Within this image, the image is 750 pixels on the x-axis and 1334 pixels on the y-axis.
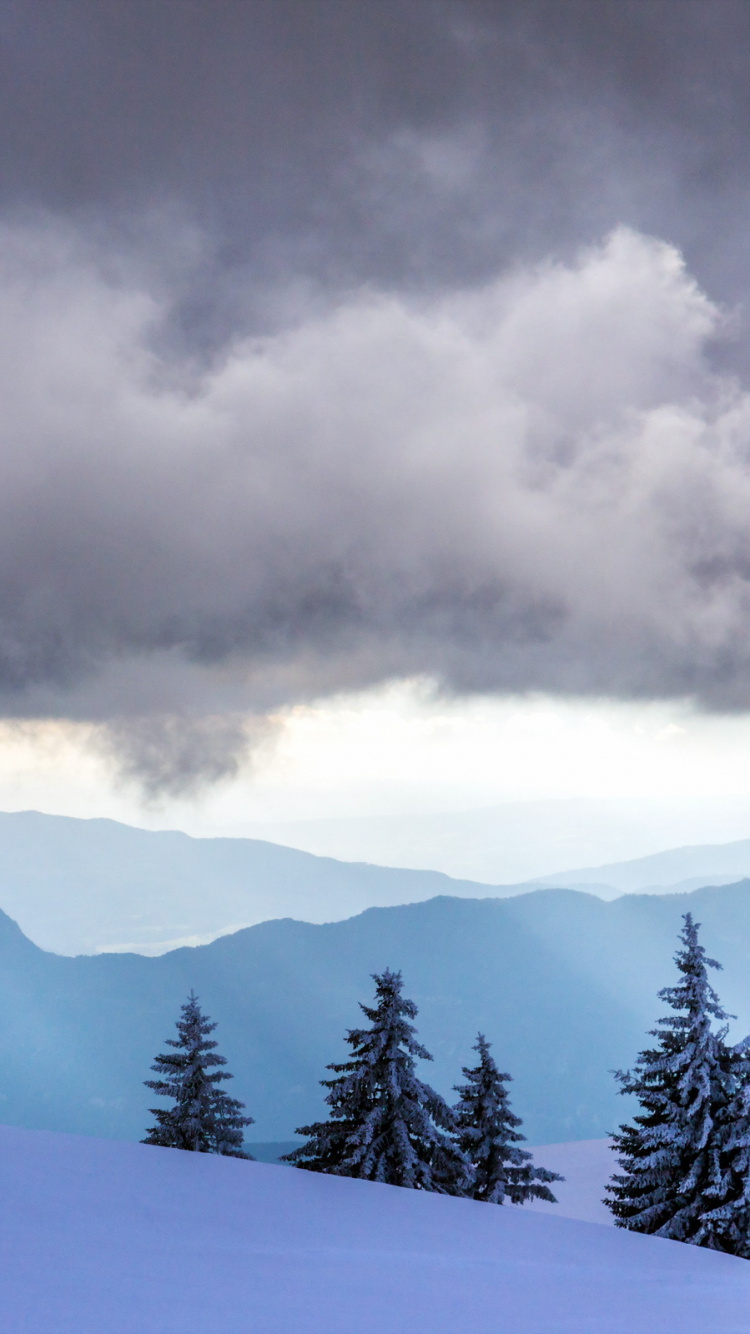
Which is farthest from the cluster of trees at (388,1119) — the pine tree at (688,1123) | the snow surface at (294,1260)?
the snow surface at (294,1260)

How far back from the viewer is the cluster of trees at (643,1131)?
21.6m

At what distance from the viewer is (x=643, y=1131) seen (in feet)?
75.8

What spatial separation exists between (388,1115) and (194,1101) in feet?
20.5

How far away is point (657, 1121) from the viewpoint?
23.7 m

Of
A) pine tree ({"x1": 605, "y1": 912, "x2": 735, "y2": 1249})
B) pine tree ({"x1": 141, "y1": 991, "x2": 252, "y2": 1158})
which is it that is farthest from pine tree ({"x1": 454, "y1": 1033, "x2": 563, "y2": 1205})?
pine tree ({"x1": 141, "y1": 991, "x2": 252, "y2": 1158})

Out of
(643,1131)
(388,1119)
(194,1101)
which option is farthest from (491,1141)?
(194,1101)

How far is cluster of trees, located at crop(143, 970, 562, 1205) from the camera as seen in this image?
72.5ft

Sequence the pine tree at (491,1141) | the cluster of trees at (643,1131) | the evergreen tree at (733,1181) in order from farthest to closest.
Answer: the pine tree at (491,1141), the cluster of trees at (643,1131), the evergreen tree at (733,1181)

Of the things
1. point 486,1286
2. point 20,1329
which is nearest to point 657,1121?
point 486,1286

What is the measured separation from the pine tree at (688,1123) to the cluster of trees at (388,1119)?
3.20 metres

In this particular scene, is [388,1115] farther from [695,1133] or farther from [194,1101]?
[695,1133]

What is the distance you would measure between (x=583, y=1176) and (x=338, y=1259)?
7477 cm

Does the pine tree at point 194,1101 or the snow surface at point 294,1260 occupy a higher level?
the pine tree at point 194,1101

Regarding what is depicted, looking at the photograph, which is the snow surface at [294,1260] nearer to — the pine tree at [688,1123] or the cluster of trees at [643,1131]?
the cluster of trees at [643,1131]
